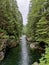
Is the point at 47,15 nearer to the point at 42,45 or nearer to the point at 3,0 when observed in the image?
the point at 42,45

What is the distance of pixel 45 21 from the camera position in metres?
33.2

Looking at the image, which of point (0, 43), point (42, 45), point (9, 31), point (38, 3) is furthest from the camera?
point (9, 31)

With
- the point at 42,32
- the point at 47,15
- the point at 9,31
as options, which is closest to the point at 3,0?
the point at 9,31

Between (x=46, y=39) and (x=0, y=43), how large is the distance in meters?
8.06

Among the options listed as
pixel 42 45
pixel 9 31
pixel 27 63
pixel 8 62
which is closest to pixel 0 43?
pixel 8 62

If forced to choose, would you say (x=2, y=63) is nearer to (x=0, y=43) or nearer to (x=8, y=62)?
(x=8, y=62)

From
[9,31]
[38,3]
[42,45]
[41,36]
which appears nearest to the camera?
[41,36]

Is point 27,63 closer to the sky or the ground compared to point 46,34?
closer to the ground

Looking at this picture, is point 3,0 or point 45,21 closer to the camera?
point 45,21

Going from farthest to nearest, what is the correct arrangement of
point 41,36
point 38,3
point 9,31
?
point 9,31
point 38,3
point 41,36

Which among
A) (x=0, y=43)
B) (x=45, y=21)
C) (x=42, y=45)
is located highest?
(x=45, y=21)

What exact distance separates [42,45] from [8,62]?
11.7 metres

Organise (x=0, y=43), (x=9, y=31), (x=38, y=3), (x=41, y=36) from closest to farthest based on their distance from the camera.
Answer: (x=0, y=43)
(x=41, y=36)
(x=38, y=3)
(x=9, y=31)

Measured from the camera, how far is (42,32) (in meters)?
32.3
